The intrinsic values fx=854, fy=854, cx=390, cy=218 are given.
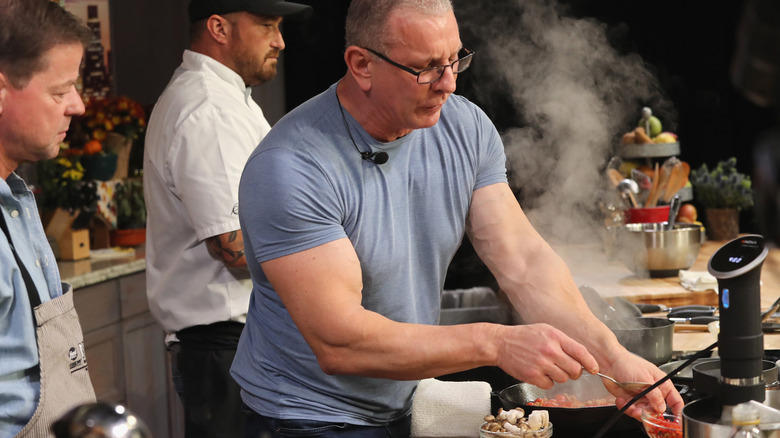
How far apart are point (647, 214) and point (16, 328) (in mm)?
2381

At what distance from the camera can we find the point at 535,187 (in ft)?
9.59

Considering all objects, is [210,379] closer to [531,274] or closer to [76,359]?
[76,359]

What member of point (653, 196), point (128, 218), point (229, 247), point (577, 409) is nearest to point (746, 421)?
point (577, 409)

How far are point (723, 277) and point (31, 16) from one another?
1221 millimetres

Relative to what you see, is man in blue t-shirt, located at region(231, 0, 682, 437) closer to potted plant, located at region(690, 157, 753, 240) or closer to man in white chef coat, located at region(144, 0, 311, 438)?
man in white chef coat, located at region(144, 0, 311, 438)

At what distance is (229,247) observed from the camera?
2449 mm

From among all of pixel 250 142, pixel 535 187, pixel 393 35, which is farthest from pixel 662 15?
pixel 393 35

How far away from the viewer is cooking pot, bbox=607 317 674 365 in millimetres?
1868

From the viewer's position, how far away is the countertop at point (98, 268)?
3428 mm

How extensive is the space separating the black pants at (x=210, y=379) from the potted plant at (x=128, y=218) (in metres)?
1.59

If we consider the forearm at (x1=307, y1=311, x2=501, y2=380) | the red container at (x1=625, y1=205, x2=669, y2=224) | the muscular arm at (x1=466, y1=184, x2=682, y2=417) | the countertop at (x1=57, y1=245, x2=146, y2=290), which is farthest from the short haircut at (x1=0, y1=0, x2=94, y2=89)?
the red container at (x1=625, y1=205, x2=669, y2=224)

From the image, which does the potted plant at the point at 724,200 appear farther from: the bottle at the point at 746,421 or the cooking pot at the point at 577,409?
the bottle at the point at 746,421

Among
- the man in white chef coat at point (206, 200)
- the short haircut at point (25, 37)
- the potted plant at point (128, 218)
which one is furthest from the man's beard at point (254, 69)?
the potted plant at point (128, 218)

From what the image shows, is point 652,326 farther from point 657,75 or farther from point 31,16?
point 657,75
